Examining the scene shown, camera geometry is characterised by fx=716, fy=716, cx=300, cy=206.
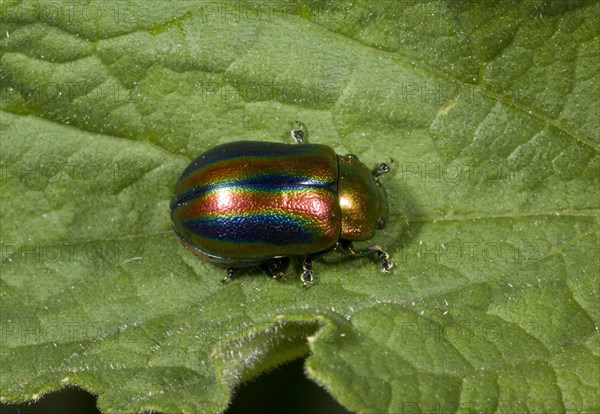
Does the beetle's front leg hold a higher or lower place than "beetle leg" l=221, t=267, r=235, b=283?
higher

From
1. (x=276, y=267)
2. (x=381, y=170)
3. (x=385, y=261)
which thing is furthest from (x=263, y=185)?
(x=385, y=261)

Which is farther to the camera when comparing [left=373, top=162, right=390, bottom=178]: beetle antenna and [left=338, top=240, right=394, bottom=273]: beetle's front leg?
[left=373, top=162, right=390, bottom=178]: beetle antenna

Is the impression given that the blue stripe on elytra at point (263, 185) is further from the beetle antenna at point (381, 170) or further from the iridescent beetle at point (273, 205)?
the beetle antenna at point (381, 170)

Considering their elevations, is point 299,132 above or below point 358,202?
above

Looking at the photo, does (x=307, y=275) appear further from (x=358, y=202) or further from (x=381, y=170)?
(x=381, y=170)

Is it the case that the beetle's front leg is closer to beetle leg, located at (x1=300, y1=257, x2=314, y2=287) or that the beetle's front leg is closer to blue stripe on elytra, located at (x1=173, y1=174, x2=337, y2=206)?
beetle leg, located at (x1=300, y1=257, x2=314, y2=287)

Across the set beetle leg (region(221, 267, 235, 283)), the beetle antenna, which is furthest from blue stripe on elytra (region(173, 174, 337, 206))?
beetle leg (region(221, 267, 235, 283))

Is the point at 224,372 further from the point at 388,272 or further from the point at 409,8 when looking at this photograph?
the point at 409,8

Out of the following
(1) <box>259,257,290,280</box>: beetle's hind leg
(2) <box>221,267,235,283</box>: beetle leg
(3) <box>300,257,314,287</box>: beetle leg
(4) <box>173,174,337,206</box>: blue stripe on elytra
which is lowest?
(2) <box>221,267,235,283</box>: beetle leg
